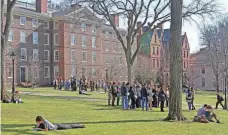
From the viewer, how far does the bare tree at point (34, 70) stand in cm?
5891

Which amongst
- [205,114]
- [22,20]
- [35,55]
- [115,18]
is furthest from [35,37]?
[205,114]

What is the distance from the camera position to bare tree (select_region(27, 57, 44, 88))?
5891 centimetres

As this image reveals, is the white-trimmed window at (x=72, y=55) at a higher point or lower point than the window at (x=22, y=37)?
lower

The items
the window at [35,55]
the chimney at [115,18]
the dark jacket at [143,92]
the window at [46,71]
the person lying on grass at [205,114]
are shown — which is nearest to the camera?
the person lying on grass at [205,114]

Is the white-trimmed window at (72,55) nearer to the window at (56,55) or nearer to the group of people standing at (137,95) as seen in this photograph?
the window at (56,55)

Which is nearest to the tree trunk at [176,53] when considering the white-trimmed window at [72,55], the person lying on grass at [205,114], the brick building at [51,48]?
the person lying on grass at [205,114]

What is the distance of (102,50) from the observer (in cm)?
→ 7731

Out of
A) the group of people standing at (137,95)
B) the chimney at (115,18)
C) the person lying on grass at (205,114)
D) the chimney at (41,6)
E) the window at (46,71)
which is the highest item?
the chimney at (41,6)

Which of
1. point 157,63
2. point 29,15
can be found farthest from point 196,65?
point 29,15

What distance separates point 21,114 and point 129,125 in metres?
5.79

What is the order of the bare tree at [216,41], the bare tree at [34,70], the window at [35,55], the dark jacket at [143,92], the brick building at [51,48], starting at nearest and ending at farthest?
1. the dark jacket at [143,92]
2. the bare tree at [216,41]
3. the bare tree at [34,70]
4. the brick building at [51,48]
5. the window at [35,55]

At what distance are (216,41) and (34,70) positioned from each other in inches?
1090

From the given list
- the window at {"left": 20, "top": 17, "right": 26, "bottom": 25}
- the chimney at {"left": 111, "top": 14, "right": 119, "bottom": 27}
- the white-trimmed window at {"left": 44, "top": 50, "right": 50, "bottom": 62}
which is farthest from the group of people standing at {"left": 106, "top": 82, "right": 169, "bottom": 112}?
the white-trimmed window at {"left": 44, "top": 50, "right": 50, "bottom": 62}

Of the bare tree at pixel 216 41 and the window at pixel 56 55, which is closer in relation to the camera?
the bare tree at pixel 216 41
